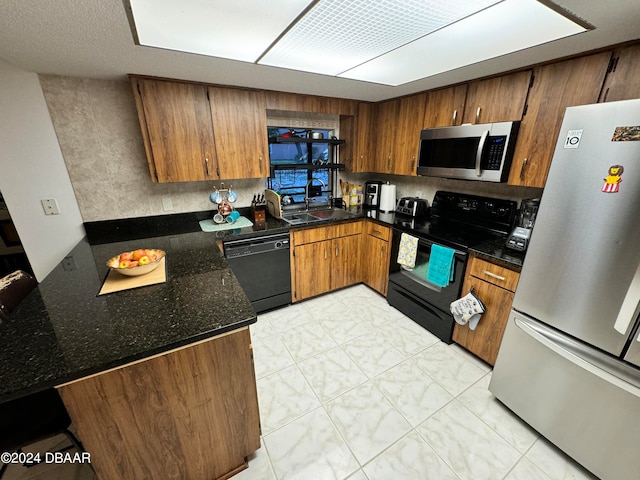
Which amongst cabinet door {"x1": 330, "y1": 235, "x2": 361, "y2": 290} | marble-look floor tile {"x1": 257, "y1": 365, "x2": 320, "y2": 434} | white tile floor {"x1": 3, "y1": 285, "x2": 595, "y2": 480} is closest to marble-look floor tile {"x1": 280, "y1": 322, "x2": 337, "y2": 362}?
white tile floor {"x1": 3, "y1": 285, "x2": 595, "y2": 480}

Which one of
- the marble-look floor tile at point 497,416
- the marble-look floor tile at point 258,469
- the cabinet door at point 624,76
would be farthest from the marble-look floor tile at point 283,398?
the cabinet door at point 624,76

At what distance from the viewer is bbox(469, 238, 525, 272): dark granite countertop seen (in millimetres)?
1652

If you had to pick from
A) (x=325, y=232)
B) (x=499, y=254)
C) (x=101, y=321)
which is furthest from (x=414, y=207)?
(x=101, y=321)

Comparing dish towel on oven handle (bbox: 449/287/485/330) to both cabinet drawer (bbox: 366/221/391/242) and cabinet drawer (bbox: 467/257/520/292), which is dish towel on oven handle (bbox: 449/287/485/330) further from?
cabinet drawer (bbox: 366/221/391/242)

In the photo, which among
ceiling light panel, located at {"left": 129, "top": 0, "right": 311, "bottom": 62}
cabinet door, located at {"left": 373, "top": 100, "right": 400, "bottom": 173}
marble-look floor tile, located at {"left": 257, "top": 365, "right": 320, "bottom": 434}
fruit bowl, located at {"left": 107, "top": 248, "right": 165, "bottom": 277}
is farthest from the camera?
cabinet door, located at {"left": 373, "top": 100, "right": 400, "bottom": 173}

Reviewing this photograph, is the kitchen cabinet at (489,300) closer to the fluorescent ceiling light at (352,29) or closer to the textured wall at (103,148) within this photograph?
the fluorescent ceiling light at (352,29)

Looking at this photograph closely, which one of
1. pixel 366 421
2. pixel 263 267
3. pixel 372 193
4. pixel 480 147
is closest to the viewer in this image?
pixel 366 421

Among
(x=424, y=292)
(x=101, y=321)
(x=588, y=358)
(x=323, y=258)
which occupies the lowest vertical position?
(x=424, y=292)

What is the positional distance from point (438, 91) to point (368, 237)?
150 cm

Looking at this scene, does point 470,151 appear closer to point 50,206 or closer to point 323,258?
point 323,258

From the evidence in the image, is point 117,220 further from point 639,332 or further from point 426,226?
point 639,332

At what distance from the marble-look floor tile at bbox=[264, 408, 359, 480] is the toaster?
2002 millimetres

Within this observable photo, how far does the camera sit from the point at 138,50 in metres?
1.42

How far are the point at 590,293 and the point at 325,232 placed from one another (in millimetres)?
1921
